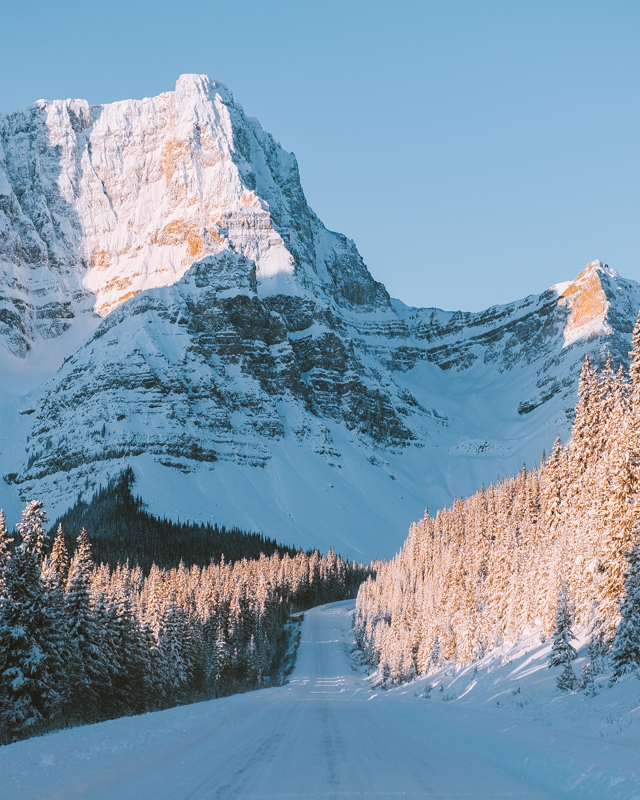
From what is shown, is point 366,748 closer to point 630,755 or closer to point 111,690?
point 630,755

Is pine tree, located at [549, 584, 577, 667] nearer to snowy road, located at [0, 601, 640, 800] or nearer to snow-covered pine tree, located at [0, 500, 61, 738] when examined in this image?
snowy road, located at [0, 601, 640, 800]

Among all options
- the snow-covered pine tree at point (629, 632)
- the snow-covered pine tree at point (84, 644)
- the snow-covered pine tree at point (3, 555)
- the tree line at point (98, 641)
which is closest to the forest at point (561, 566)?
the snow-covered pine tree at point (629, 632)

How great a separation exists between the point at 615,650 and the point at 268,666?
6420 centimetres

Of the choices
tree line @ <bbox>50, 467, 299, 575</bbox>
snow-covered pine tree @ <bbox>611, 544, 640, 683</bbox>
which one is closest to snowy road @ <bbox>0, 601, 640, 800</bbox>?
snow-covered pine tree @ <bbox>611, 544, 640, 683</bbox>

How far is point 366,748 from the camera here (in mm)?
15570

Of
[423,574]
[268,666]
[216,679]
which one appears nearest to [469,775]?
[216,679]

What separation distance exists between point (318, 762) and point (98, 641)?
97.9ft

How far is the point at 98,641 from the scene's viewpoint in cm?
4028

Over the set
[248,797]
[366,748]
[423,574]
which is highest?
[248,797]

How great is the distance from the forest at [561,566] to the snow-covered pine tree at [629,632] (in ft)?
0.10

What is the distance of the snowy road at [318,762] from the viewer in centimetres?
1117

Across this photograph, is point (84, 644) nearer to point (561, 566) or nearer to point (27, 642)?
point (27, 642)

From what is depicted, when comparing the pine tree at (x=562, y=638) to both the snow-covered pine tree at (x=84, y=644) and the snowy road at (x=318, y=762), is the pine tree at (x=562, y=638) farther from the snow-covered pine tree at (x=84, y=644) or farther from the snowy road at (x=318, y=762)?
the snow-covered pine tree at (x=84, y=644)

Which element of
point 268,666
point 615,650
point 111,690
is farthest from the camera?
point 268,666
